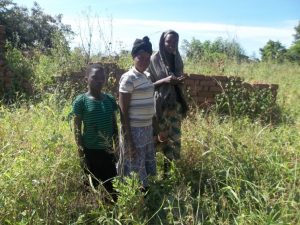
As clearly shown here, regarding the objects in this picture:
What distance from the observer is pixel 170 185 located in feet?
10.7

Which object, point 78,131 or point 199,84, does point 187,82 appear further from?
point 78,131

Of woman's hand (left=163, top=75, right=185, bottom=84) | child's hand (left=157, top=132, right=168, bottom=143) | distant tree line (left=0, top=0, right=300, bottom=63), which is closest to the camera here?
woman's hand (left=163, top=75, right=185, bottom=84)

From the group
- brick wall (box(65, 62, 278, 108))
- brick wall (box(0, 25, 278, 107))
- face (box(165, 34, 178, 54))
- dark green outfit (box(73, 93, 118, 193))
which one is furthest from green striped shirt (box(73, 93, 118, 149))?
brick wall (box(65, 62, 278, 108))

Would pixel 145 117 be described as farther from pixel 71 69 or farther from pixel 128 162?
pixel 71 69

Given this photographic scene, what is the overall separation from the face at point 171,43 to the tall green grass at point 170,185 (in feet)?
2.69

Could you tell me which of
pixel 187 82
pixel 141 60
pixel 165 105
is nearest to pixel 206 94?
pixel 187 82

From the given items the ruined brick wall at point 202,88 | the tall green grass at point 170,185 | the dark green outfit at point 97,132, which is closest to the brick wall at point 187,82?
the ruined brick wall at point 202,88

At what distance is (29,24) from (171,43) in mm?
14403

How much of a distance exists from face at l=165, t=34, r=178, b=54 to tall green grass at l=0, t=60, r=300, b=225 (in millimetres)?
821

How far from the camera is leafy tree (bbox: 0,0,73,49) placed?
1493cm

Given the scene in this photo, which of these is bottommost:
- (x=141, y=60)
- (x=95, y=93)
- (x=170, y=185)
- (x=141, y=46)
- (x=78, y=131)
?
(x=170, y=185)

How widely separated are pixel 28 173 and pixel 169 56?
5.21 ft

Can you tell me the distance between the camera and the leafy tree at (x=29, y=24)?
49.0 ft

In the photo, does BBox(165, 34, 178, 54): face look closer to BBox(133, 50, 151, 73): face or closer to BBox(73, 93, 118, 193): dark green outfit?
BBox(133, 50, 151, 73): face
